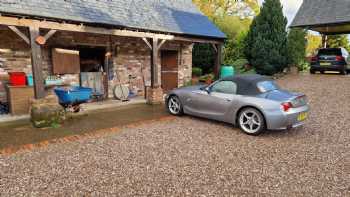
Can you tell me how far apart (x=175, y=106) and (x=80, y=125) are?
2649 millimetres

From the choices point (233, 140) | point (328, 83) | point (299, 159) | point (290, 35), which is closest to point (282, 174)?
point (299, 159)

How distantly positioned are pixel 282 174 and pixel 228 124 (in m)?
2.62

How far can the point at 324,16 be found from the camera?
618 inches

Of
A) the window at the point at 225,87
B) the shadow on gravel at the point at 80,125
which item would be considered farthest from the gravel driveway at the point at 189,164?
the window at the point at 225,87

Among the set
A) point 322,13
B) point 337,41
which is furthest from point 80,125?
point 337,41

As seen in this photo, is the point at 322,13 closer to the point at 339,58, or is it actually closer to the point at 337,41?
the point at 339,58

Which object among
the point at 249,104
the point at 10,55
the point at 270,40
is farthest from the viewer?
the point at 270,40

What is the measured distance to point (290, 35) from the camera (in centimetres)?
1507

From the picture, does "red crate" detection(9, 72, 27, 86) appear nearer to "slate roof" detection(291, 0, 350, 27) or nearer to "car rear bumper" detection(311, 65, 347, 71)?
"car rear bumper" detection(311, 65, 347, 71)

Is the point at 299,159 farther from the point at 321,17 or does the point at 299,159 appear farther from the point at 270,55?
the point at 321,17

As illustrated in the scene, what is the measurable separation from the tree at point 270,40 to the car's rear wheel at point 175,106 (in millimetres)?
9314

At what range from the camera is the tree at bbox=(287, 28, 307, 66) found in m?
14.8

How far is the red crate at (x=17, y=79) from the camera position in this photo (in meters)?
6.56

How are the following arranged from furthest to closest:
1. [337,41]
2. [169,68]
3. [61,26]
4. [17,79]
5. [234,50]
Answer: [337,41], [234,50], [169,68], [17,79], [61,26]
